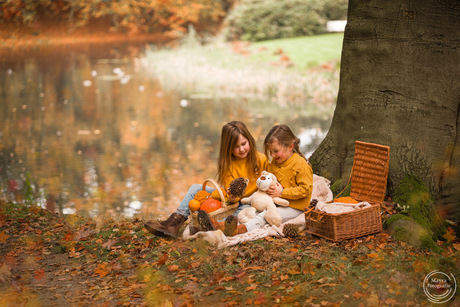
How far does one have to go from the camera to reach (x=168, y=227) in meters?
4.50

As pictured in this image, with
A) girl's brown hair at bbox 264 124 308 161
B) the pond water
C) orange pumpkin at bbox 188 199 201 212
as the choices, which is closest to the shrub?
the pond water

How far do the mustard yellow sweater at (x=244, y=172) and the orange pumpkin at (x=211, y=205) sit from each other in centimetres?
20

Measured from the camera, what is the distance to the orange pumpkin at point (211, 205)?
178 inches

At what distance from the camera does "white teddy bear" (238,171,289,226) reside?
4.40 meters

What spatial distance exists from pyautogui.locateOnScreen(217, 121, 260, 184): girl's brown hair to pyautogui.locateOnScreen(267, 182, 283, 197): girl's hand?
0.33 metres

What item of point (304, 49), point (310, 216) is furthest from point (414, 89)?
point (304, 49)

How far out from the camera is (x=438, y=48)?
4.77m

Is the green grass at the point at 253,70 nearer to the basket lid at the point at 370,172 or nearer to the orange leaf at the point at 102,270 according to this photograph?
the basket lid at the point at 370,172

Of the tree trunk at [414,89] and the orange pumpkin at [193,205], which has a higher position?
the tree trunk at [414,89]

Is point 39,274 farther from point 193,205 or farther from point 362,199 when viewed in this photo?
point 362,199

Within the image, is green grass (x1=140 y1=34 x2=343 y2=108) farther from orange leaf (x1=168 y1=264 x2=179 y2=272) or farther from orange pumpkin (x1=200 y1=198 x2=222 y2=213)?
orange leaf (x1=168 y1=264 x2=179 y2=272)

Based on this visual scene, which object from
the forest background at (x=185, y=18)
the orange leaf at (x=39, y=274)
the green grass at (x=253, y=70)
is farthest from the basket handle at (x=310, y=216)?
the forest background at (x=185, y=18)

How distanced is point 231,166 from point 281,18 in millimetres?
15321

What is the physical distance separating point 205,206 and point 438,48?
257cm
